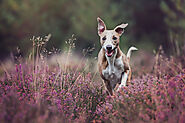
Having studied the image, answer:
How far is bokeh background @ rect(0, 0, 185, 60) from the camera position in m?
19.9

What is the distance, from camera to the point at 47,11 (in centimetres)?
2380

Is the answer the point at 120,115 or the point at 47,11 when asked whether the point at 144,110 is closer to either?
the point at 120,115

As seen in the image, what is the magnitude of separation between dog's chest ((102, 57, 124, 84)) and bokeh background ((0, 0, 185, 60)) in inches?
498

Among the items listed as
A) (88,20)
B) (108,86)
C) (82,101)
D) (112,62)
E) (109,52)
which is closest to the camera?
(82,101)

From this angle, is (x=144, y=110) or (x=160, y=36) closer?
(x=144, y=110)

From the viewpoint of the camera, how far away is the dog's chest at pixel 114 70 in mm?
5742

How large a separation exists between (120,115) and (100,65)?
1872 millimetres

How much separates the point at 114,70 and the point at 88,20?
16.3 meters

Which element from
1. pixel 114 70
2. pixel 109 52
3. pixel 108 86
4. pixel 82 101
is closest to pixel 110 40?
pixel 109 52

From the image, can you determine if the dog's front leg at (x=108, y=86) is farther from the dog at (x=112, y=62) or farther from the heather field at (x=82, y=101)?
the heather field at (x=82, y=101)

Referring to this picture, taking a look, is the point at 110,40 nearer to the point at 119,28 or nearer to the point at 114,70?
the point at 119,28

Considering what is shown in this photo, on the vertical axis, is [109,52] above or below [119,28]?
below

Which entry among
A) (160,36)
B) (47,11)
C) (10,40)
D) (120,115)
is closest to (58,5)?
(47,11)

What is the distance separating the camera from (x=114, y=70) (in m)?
5.77
